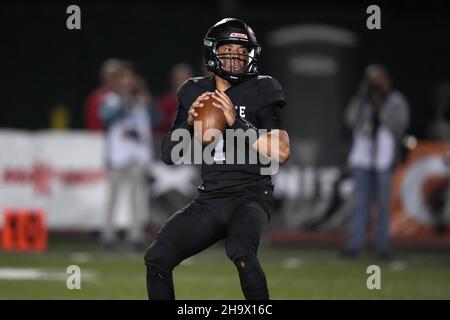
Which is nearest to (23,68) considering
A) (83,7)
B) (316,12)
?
(83,7)

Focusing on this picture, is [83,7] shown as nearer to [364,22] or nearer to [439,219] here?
[364,22]

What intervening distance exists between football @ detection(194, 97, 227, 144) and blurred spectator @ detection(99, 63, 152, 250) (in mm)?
6258

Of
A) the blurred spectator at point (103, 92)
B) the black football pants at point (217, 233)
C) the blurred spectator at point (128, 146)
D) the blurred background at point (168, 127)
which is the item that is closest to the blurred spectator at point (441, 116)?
the blurred background at point (168, 127)

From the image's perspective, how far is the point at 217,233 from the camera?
6672 millimetres

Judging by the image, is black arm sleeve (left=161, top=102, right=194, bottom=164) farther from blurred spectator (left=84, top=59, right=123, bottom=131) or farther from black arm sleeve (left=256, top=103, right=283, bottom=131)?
blurred spectator (left=84, top=59, right=123, bottom=131)

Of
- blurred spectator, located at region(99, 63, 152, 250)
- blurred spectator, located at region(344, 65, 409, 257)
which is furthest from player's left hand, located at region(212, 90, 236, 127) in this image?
blurred spectator, located at region(99, 63, 152, 250)

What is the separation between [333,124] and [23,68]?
5.49 metres

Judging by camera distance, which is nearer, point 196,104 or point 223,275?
point 196,104

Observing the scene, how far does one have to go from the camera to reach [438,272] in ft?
36.3

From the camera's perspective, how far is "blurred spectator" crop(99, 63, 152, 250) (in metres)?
12.9

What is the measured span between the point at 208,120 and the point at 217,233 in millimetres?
640

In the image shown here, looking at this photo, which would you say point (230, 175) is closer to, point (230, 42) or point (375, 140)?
point (230, 42)

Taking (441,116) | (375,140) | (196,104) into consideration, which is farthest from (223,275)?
(441,116)

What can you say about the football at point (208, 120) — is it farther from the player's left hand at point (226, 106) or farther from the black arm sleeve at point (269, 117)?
the black arm sleeve at point (269, 117)
